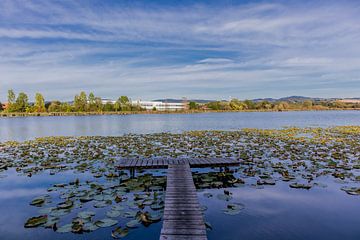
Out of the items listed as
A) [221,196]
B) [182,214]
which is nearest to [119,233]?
[182,214]

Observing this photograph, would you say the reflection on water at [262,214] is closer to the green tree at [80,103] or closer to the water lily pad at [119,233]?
the water lily pad at [119,233]

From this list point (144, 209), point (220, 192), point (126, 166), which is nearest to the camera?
point (144, 209)

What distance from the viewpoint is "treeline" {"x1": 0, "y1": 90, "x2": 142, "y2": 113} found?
291ft

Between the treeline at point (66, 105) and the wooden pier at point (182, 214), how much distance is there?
3821 inches

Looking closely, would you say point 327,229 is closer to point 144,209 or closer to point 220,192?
point 220,192

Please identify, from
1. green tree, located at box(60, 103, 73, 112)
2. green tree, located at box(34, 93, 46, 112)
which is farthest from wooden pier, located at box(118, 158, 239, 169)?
green tree, located at box(34, 93, 46, 112)

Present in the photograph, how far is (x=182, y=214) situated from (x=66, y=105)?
100942mm

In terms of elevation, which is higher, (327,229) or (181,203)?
(181,203)

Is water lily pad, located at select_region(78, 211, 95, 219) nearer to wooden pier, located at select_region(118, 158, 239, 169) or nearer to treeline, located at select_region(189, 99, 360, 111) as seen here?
wooden pier, located at select_region(118, 158, 239, 169)

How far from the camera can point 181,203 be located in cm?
620

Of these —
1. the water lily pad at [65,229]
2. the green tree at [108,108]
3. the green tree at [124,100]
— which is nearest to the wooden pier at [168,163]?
the water lily pad at [65,229]

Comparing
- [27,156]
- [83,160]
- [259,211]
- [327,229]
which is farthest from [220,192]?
[27,156]

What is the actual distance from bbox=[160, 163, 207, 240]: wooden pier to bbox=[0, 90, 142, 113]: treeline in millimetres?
97064

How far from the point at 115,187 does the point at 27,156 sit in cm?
838
